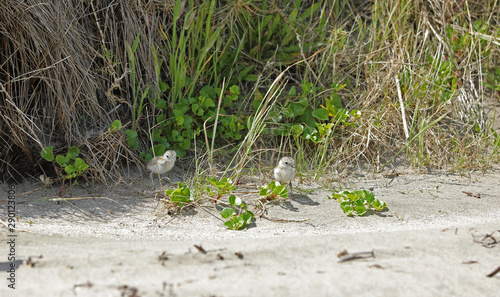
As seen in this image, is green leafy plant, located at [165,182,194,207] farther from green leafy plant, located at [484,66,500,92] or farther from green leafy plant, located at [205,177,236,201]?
green leafy plant, located at [484,66,500,92]

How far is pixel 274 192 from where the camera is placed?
10.6ft

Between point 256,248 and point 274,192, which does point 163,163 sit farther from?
point 256,248

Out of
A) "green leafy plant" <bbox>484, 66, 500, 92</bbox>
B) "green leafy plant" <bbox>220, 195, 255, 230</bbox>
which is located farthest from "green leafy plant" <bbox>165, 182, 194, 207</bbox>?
"green leafy plant" <bbox>484, 66, 500, 92</bbox>

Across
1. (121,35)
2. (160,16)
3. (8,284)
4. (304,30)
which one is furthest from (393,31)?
(8,284)

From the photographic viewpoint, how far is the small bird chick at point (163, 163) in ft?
11.6

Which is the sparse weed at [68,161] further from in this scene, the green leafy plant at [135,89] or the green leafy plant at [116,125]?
the green leafy plant at [135,89]

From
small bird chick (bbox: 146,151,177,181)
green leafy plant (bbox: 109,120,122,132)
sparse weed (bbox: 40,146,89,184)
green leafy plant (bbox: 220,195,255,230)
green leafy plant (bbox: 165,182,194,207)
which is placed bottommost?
green leafy plant (bbox: 220,195,255,230)

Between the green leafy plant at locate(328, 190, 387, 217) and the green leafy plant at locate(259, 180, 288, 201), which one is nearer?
the green leafy plant at locate(328, 190, 387, 217)

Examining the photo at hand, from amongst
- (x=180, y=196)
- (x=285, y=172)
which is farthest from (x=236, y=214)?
(x=285, y=172)

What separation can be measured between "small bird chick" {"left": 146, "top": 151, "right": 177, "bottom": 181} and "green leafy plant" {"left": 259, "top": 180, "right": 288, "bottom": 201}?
805 mm

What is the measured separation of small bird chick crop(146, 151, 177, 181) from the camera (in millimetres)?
3547

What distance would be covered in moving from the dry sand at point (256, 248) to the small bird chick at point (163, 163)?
26 cm

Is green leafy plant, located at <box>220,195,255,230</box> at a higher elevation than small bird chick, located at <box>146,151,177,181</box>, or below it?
below

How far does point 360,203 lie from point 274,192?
600mm
